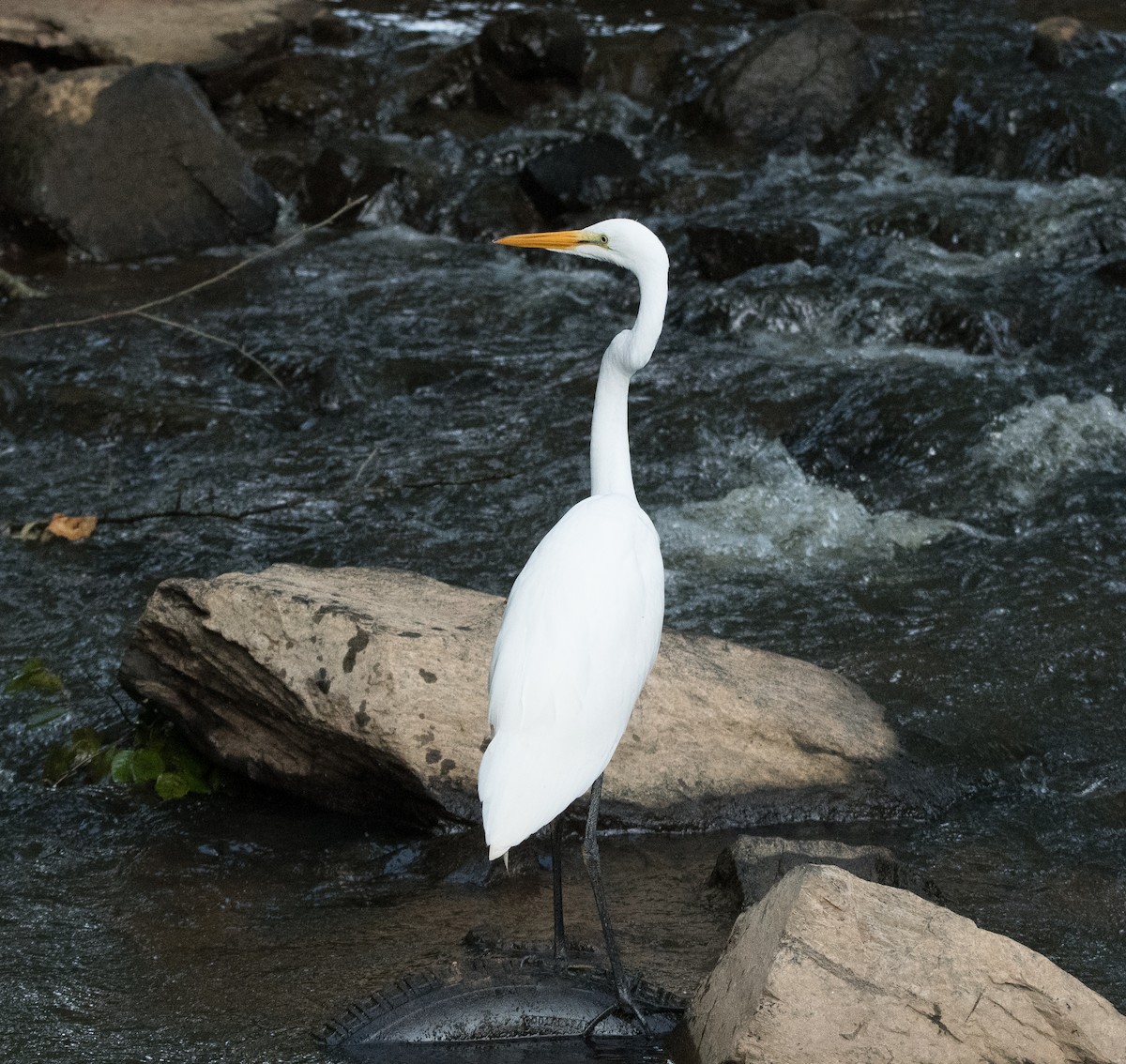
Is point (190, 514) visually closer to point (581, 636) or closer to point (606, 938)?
point (581, 636)

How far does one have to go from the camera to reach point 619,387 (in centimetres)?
331

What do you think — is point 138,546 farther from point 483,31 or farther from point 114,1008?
point 483,31

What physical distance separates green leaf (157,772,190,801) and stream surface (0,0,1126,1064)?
0.05m

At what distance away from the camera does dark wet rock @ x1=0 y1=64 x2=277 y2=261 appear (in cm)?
826

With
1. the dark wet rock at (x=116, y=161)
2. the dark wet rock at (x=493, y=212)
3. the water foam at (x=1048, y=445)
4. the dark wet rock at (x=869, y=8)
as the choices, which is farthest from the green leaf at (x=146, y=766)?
the dark wet rock at (x=869, y=8)

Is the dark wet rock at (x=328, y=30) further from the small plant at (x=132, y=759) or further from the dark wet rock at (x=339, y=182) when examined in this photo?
the small plant at (x=132, y=759)

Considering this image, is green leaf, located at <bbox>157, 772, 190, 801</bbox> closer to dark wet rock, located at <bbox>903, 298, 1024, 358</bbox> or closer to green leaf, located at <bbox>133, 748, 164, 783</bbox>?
green leaf, located at <bbox>133, 748, 164, 783</bbox>

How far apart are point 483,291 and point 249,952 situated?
543 cm

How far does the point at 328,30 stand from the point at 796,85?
13.6 feet

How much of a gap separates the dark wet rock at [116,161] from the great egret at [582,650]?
19.2 feet

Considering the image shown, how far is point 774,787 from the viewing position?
3.68m

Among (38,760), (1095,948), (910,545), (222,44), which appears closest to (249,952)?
(38,760)

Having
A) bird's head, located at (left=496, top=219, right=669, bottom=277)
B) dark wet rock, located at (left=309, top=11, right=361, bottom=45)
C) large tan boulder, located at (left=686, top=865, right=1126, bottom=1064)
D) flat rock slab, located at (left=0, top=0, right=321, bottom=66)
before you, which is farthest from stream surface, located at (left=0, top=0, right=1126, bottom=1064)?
dark wet rock, located at (left=309, top=11, right=361, bottom=45)

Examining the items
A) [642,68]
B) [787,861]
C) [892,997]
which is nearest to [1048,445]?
[787,861]
